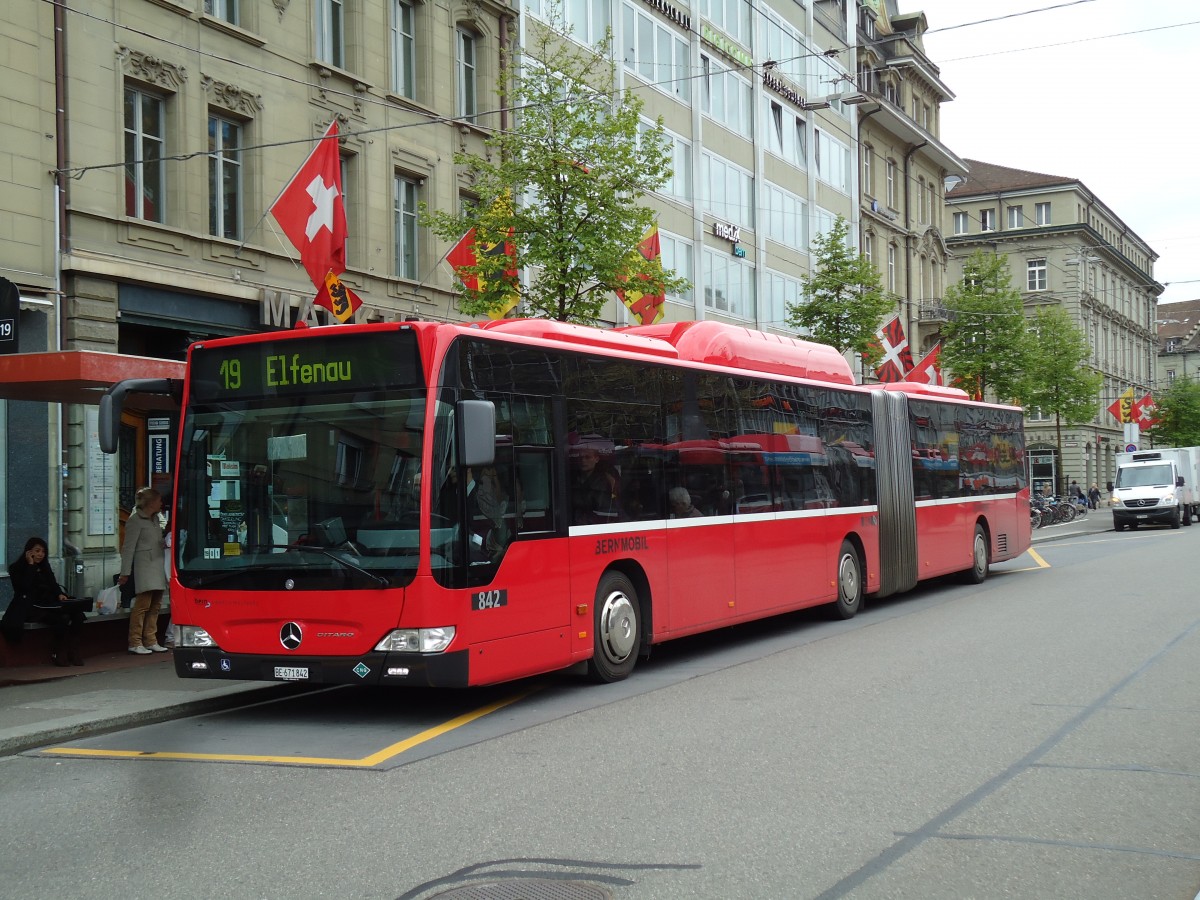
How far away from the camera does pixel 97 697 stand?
1083cm

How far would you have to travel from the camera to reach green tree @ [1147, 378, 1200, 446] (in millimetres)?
84812

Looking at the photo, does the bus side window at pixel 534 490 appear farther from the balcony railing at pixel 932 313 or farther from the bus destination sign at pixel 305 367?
the balcony railing at pixel 932 313

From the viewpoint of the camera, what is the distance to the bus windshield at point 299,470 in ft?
30.5

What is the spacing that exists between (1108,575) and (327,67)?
15828mm

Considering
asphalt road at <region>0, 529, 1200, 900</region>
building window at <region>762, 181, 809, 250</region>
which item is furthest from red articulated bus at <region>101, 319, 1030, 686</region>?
building window at <region>762, 181, 809, 250</region>

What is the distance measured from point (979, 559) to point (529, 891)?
17969mm

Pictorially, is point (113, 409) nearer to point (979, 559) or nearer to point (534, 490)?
point (534, 490)

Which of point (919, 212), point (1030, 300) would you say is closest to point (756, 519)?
point (919, 212)

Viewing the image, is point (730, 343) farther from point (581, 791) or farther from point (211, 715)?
point (581, 791)

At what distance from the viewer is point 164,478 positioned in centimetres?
1719

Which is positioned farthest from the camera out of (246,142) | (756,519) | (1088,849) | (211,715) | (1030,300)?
(1030,300)

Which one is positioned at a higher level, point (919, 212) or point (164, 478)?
point (919, 212)

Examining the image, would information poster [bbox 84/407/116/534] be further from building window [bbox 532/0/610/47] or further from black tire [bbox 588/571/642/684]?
building window [bbox 532/0/610/47]

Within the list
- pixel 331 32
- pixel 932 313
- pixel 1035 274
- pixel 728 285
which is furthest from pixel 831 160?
pixel 1035 274
